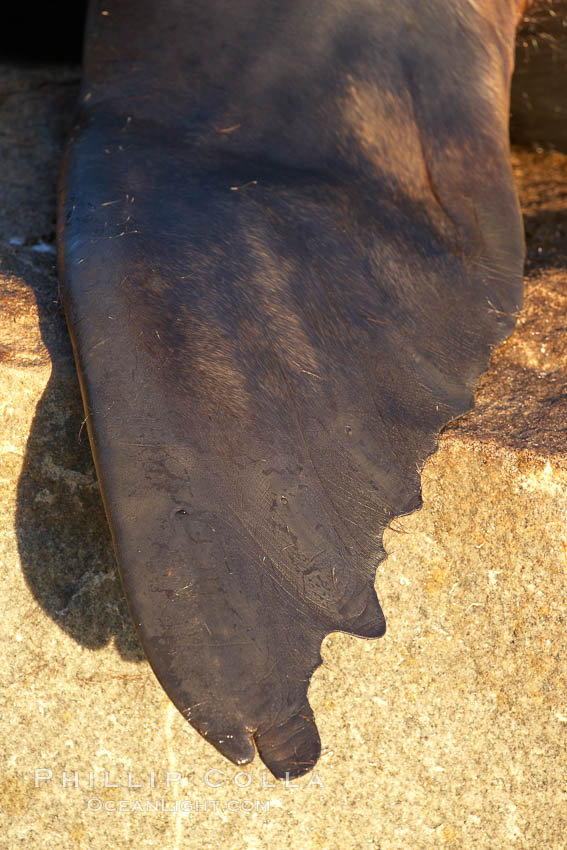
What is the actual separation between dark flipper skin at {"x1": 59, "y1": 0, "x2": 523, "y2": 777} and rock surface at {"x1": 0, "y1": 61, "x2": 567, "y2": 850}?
0.22 metres

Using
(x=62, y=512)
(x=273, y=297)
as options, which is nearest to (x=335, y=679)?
(x=62, y=512)

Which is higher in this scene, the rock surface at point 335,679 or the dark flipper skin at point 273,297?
the dark flipper skin at point 273,297

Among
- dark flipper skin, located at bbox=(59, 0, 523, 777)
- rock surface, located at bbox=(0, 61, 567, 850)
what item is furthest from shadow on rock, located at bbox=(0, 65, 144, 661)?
dark flipper skin, located at bbox=(59, 0, 523, 777)

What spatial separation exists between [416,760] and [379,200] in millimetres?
963

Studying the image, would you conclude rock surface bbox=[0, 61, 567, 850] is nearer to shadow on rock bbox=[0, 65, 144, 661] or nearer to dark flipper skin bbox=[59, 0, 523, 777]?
shadow on rock bbox=[0, 65, 144, 661]

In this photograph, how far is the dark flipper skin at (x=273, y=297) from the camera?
973mm

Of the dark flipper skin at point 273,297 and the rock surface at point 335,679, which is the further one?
the rock surface at point 335,679

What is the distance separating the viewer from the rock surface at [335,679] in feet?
4.14

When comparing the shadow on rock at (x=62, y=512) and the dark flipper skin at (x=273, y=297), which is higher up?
the dark flipper skin at (x=273, y=297)

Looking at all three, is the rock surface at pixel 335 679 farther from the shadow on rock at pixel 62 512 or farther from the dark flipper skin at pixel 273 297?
the dark flipper skin at pixel 273 297

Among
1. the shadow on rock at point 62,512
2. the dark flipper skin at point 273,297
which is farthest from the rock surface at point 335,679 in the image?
the dark flipper skin at point 273,297

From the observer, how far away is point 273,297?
4.06 feet

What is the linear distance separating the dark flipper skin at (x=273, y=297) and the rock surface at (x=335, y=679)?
0.22 m

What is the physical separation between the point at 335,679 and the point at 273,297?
62cm
